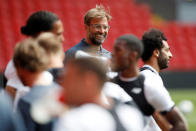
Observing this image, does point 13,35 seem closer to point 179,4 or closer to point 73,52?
point 179,4

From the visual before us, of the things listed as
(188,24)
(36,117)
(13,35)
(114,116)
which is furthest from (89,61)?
(188,24)

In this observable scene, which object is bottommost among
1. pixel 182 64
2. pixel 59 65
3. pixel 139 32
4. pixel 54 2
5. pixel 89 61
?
pixel 182 64

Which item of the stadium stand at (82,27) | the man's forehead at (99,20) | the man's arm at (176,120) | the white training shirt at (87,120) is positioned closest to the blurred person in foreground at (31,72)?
the white training shirt at (87,120)

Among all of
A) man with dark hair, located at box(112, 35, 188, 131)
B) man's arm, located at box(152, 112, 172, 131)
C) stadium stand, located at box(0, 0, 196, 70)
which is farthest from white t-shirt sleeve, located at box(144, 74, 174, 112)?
stadium stand, located at box(0, 0, 196, 70)

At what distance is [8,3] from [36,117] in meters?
15.4

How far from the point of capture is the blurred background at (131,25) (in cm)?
1745

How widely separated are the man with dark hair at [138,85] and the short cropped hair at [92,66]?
3.30 feet

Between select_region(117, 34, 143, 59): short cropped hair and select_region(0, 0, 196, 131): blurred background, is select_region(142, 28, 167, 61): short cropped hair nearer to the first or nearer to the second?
select_region(117, 34, 143, 59): short cropped hair

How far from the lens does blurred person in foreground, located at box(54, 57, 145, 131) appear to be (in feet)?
7.86

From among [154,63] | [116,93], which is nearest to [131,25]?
[154,63]

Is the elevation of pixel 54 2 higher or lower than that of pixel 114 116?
lower

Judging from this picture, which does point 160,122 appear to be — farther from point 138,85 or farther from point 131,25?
point 131,25

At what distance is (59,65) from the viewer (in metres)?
3.34

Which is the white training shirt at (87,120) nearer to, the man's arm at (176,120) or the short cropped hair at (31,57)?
the short cropped hair at (31,57)
